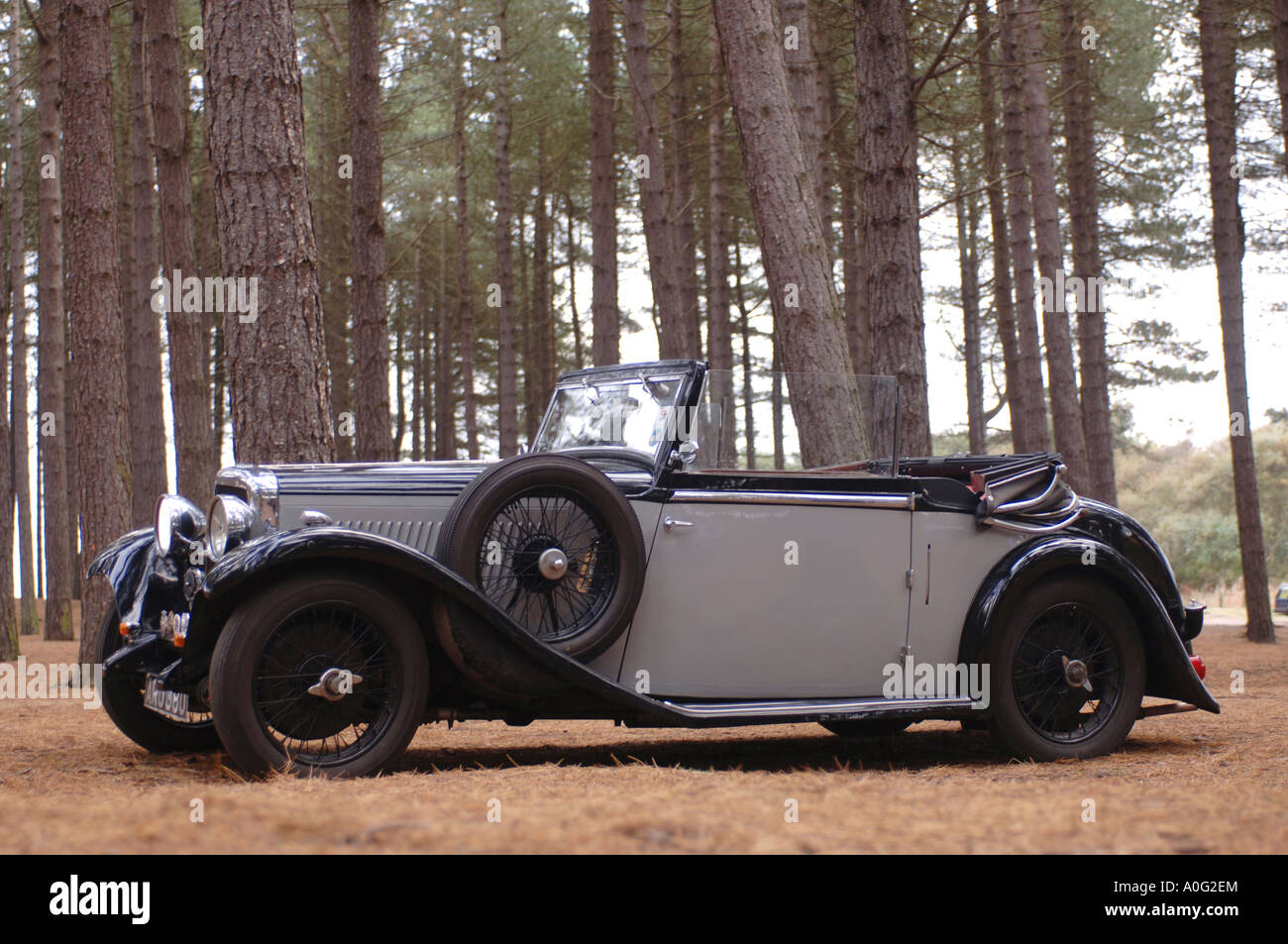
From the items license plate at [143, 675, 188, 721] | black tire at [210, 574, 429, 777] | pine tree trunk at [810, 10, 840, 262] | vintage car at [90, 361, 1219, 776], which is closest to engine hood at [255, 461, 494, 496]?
vintage car at [90, 361, 1219, 776]

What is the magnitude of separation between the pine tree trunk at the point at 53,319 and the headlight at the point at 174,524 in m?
8.30

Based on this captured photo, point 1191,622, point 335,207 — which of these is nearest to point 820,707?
point 1191,622

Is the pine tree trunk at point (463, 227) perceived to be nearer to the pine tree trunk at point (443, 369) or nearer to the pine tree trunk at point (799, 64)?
the pine tree trunk at point (443, 369)

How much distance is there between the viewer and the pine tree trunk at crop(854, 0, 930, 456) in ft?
27.4

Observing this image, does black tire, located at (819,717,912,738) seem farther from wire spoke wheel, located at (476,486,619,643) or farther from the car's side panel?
wire spoke wheel, located at (476,486,619,643)

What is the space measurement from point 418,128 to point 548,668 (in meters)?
22.5

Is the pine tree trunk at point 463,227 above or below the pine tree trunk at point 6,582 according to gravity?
above

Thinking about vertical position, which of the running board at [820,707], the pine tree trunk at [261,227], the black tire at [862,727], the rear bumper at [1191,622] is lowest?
the black tire at [862,727]

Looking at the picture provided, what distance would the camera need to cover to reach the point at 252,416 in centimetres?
611

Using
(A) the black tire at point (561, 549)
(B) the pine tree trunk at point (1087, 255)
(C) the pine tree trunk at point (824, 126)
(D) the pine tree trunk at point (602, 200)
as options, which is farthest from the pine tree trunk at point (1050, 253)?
(A) the black tire at point (561, 549)

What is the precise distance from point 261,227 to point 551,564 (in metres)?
2.83

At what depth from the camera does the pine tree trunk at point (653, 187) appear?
559 inches

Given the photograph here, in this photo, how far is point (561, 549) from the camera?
464 centimetres

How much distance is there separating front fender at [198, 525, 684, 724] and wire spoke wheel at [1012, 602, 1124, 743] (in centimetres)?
207
